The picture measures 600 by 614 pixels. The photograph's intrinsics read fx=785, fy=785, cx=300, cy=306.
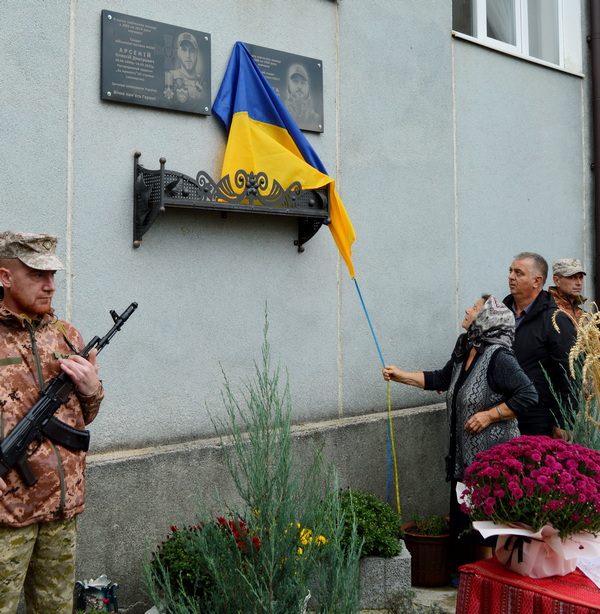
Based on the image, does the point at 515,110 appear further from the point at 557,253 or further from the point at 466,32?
the point at 557,253

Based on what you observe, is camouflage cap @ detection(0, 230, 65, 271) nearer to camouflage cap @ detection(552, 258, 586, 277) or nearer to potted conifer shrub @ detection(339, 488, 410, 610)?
potted conifer shrub @ detection(339, 488, 410, 610)

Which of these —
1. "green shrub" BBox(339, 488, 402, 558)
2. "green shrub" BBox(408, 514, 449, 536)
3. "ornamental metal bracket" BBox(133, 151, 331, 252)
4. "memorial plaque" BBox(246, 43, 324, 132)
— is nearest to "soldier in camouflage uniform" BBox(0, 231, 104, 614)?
"ornamental metal bracket" BBox(133, 151, 331, 252)

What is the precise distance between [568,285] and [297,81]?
2.70m

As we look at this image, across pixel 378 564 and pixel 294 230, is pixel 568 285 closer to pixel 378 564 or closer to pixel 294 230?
pixel 294 230

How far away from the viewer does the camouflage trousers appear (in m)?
3.05

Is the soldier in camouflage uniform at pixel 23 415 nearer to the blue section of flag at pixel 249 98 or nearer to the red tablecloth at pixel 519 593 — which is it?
the red tablecloth at pixel 519 593

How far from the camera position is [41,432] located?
310 centimetres

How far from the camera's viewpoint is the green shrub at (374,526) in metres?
4.66

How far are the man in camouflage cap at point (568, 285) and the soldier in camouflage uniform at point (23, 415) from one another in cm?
418

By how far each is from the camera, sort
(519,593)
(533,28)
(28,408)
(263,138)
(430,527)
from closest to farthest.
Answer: (519,593) < (28,408) < (263,138) < (430,527) < (533,28)

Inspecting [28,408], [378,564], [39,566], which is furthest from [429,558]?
[28,408]

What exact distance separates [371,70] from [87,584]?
4089 mm

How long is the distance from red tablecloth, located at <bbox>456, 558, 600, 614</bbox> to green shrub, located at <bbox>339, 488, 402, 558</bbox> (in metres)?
1.39

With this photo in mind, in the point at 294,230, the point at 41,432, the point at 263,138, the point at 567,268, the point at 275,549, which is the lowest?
the point at 275,549
